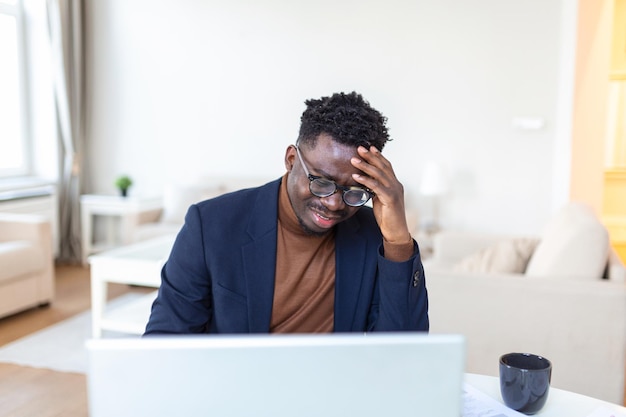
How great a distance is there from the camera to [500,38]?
15.3 feet

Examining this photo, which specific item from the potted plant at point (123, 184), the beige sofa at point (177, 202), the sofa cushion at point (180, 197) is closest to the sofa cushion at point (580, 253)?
the beige sofa at point (177, 202)

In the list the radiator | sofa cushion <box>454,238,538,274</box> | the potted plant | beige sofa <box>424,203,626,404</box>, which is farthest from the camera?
the potted plant

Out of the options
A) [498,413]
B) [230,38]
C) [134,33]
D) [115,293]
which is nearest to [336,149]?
[498,413]

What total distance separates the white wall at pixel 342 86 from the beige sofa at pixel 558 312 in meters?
1.76

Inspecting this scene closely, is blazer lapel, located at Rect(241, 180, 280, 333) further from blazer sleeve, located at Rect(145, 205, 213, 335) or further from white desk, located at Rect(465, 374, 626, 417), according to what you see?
white desk, located at Rect(465, 374, 626, 417)

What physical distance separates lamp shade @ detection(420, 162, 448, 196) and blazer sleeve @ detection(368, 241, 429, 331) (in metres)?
3.31

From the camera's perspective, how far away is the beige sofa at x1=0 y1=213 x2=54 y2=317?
3.88 meters

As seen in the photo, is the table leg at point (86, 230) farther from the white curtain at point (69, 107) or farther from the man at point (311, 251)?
the man at point (311, 251)

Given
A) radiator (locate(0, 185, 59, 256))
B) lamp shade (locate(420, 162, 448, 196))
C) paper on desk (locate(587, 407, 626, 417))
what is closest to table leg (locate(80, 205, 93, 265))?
radiator (locate(0, 185, 59, 256))

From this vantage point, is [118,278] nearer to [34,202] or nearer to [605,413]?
[34,202]

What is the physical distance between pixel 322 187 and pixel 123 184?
4282 millimetres

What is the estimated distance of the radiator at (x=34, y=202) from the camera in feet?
16.1

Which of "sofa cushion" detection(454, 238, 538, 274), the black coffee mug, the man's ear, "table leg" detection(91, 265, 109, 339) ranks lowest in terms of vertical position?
"table leg" detection(91, 265, 109, 339)

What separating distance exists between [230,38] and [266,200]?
4079 millimetres
